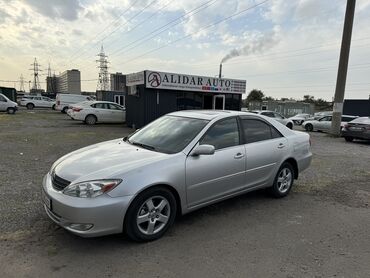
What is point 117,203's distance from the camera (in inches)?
137

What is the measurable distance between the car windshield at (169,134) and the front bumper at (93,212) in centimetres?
106

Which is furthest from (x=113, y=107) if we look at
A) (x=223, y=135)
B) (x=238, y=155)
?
(x=238, y=155)

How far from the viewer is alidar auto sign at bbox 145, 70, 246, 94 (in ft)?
55.7

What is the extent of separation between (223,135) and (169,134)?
0.81m

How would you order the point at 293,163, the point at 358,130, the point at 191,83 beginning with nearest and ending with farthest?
the point at 293,163 → the point at 358,130 → the point at 191,83

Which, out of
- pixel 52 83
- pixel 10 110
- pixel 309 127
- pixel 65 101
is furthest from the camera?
pixel 52 83

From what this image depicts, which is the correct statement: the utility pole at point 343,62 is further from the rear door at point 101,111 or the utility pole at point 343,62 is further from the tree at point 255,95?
the tree at point 255,95

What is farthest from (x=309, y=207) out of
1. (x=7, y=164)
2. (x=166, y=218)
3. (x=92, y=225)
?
(x=7, y=164)

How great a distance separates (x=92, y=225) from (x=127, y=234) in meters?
0.44

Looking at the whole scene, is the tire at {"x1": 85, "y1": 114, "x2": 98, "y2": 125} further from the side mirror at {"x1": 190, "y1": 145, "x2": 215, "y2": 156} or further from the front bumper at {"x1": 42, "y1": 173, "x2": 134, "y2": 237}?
the front bumper at {"x1": 42, "y1": 173, "x2": 134, "y2": 237}

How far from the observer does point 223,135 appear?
4777mm

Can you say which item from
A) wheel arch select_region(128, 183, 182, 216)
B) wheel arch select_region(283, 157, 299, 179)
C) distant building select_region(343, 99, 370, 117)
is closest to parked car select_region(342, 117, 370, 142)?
wheel arch select_region(283, 157, 299, 179)

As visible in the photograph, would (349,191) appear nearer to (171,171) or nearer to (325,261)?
(325,261)

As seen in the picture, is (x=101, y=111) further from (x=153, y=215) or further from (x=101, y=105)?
(x=153, y=215)
